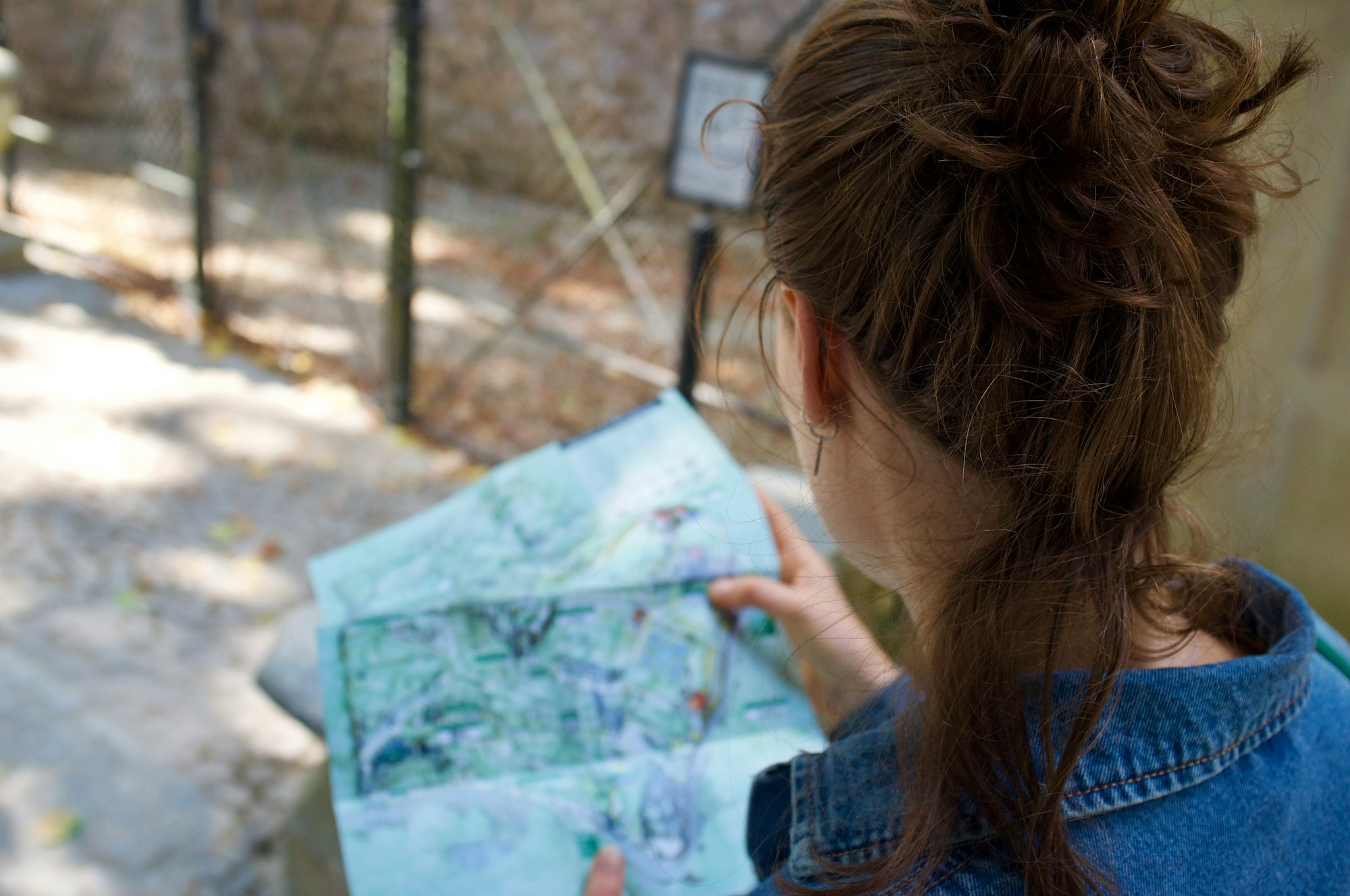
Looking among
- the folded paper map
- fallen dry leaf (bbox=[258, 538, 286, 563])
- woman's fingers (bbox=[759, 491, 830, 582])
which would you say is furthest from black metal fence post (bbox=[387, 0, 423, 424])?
woman's fingers (bbox=[759, 491, 830, 582])

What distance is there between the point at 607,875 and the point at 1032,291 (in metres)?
0.72

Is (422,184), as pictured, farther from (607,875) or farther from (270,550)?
(607,875)

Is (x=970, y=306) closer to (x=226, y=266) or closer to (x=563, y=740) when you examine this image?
(x=563, y=740)

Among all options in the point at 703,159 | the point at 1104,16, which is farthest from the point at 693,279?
the point at 1104,16

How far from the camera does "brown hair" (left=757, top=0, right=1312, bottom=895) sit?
679 mm

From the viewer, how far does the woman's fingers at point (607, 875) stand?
41.6 inches

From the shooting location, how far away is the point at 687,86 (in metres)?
2.87

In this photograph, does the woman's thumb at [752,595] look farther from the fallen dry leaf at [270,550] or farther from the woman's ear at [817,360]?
the fallen dry leaf at [270,550]

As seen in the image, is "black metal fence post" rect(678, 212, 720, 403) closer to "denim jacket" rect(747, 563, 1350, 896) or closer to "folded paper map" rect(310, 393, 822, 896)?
"folded paper map" rect(310, 393, 822, 896)

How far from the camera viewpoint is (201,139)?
425 cm

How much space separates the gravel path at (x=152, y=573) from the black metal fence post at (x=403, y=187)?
0.24 metres

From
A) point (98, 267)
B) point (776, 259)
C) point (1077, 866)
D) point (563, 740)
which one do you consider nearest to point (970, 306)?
point (776, 259)

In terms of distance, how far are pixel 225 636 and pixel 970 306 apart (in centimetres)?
244

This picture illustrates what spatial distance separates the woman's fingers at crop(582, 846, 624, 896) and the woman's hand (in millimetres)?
282
